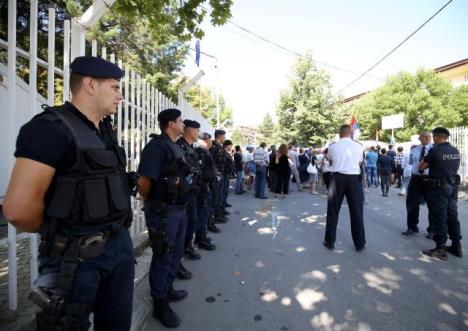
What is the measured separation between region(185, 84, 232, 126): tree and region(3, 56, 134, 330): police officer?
1189 inches

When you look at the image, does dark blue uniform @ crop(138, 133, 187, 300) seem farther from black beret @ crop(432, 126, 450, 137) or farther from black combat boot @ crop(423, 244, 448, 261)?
black beret @ crop(432, 126, 450, 137)

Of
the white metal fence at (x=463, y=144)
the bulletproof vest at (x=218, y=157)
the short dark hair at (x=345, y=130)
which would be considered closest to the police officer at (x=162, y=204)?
the short dark hair at (x=345, y=130)

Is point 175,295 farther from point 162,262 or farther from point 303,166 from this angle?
point 303,166

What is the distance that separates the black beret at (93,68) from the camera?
5.93ft

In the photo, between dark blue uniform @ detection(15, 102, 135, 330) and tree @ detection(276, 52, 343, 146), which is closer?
dark blue uniform @ detection(15, 102, 135, 330)

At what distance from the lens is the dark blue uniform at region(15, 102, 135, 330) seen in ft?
5.09

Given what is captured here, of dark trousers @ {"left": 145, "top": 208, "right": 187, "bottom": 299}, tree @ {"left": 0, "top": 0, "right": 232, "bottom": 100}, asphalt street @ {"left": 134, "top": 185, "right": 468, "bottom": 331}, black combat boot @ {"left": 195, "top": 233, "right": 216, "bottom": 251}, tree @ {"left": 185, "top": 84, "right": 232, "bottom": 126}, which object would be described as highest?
tree @ {"left": 185, "top": 84, "right": 232, "bottom": 126}

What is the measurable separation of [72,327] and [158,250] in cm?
127

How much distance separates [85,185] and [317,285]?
3.19m

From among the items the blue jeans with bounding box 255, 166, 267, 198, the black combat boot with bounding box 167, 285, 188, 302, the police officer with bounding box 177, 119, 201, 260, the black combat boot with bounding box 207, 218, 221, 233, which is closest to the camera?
the black combat boot with bounding box 167, 285, 188, 302

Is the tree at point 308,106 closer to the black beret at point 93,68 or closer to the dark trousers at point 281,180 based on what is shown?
the dark trousers at point 281,180

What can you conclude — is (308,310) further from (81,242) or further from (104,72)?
(104,72)

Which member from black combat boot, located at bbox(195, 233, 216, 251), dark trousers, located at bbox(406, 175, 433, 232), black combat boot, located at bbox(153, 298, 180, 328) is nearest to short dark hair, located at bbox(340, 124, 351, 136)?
dark trousers, located at bbox(406, 175, 433, 232)

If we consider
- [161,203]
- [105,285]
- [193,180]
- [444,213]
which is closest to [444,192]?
[444,213]
